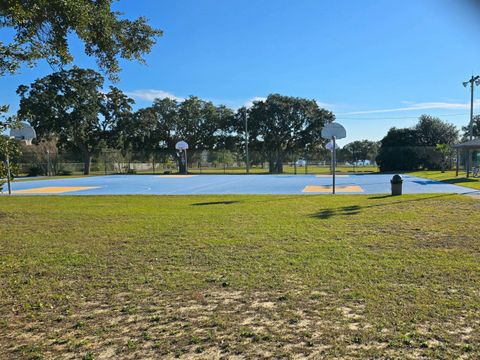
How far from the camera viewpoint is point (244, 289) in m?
4.41

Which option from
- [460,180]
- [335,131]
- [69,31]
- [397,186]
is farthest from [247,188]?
[69,31]

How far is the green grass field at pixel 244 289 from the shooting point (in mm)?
3131

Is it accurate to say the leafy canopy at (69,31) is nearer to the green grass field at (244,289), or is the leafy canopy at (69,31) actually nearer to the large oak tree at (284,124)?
the green grass field at (244,289)

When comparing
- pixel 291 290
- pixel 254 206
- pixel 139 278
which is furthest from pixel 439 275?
pixel 254 206

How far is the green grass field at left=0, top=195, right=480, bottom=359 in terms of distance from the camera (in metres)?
3.13

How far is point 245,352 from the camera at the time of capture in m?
Result: 3.00

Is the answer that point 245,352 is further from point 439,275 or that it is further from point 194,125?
point 194,125

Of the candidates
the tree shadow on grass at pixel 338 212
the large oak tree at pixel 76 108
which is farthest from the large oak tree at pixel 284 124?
the tree shadow on grass at pixel 338 212

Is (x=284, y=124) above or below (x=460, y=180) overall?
above

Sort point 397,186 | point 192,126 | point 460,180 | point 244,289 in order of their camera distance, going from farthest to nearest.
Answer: point 192,126
point 460,180
point 397,186
point 244,289

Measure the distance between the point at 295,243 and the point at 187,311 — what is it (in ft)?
10.4

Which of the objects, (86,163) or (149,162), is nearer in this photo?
(86,163)

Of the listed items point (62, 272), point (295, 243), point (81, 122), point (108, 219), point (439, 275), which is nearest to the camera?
point (439, 275)

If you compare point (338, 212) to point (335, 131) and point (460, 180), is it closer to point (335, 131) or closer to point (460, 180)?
point (335, 131)
